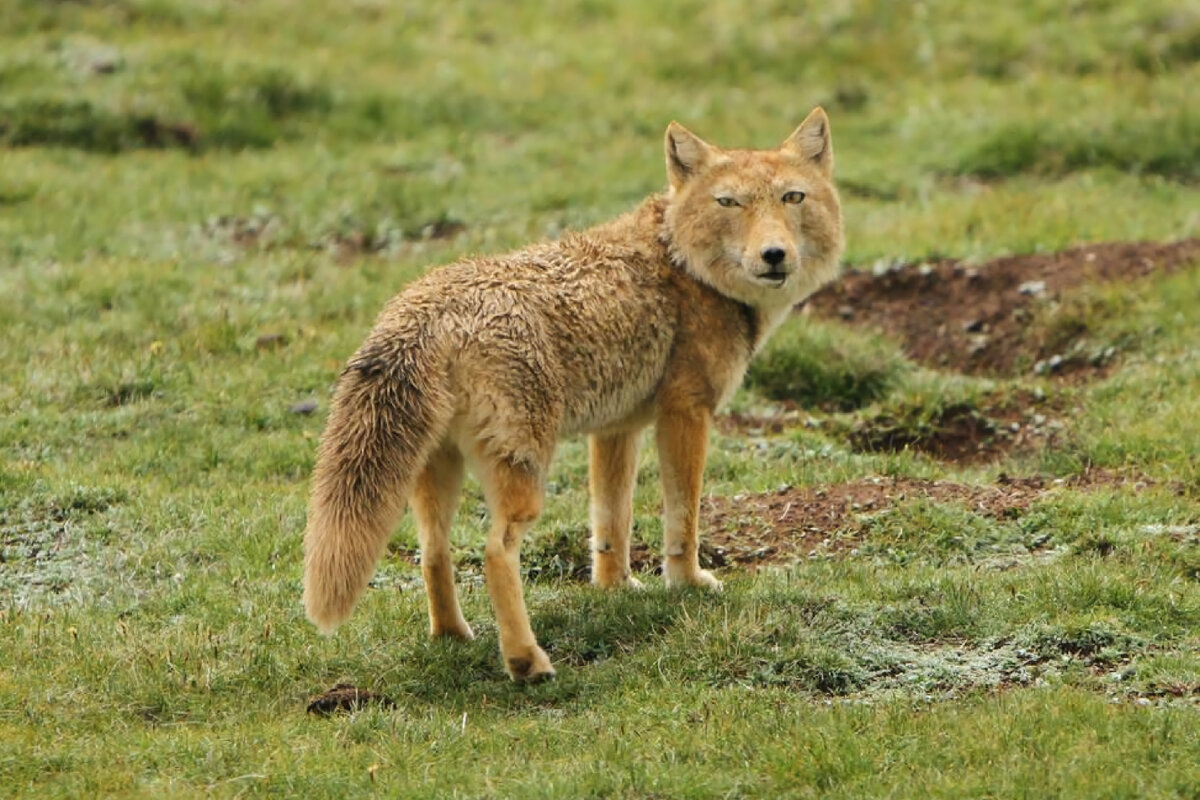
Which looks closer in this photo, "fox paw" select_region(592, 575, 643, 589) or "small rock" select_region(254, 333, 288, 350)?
"fox paw" select_region(592, 575, 643, 589)

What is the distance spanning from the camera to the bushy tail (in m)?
6.88

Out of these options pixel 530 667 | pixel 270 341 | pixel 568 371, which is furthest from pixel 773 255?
pixel 270 341

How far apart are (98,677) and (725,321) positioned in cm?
358

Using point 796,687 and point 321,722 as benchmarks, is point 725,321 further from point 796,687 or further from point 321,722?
point 321,722

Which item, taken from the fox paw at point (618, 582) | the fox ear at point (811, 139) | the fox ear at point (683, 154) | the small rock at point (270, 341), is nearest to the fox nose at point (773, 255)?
the fox ear at point (683, 154)

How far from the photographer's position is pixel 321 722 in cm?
701

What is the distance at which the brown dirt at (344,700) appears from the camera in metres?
7.20

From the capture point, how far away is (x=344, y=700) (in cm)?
725

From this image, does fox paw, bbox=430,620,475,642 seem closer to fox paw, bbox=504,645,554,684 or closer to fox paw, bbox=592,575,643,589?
fox paw, bbox=504,645,554,684

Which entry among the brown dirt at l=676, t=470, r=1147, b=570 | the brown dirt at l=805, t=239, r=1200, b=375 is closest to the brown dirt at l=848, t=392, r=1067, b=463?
the brown dirt at l=676, t=470, r=1147, b=570

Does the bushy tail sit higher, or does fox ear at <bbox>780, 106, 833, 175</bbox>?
fox ear at <bbox>780, 106, 833, 175</bbox>

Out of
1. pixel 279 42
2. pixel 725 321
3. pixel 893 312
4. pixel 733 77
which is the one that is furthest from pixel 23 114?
pixel 725 321

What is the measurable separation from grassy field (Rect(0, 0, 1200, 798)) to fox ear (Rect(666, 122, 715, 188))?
210 cm

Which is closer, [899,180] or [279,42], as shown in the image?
[899,180]
